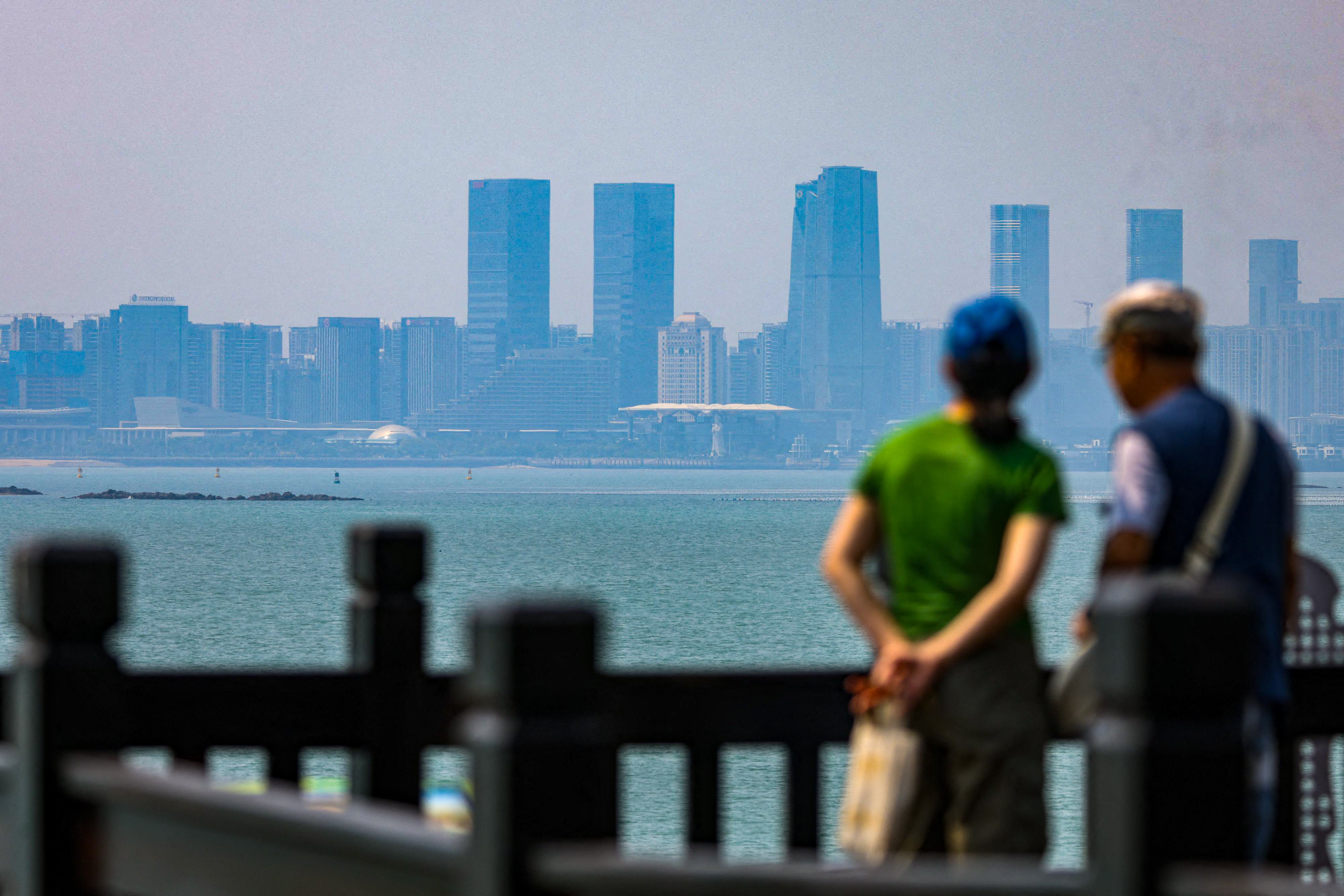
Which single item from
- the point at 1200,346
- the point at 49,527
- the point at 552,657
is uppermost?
the point at 1200,346

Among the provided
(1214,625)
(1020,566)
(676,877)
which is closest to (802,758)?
(1020,566)

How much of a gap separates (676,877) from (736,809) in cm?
4230

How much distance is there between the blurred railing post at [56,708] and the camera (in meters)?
3.61

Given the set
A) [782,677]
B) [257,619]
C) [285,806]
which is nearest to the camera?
[285,806]

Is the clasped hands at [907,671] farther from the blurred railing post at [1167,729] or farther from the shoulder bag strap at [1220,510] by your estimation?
the blurred railing post at [1167,729]

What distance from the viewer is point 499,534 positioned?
153500mm

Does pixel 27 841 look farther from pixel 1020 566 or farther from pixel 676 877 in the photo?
pixel 1020 566

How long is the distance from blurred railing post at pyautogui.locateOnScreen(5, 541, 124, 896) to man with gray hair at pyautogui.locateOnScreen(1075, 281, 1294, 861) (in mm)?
2052

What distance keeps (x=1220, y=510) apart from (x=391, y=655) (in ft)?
7.74

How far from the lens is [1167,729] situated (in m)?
2.29

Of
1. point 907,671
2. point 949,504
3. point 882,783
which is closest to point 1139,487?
point 949,504

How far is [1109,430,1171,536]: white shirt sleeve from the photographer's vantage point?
162 inches

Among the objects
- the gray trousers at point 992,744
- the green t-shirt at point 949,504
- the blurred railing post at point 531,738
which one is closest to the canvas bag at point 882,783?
the gray trousers at point 992,744

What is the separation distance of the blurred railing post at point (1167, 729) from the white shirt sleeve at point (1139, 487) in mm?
1791
